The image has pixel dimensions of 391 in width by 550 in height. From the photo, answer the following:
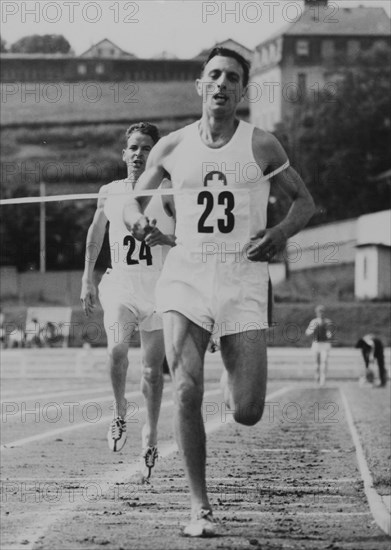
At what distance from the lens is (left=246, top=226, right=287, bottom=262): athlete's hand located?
8.24m

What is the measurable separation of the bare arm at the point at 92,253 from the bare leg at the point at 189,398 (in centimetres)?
181

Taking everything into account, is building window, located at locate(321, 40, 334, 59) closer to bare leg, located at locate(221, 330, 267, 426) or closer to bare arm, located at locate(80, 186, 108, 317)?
bare arm, located at locate(80, 186, 108, 317)

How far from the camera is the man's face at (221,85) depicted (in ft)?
27.7

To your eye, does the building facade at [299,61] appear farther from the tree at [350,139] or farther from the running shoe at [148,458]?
the running shoe at [148,458]

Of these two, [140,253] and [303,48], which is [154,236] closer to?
[140,253]

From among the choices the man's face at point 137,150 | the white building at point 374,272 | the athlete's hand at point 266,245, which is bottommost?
the athlete's hand at point 266,245

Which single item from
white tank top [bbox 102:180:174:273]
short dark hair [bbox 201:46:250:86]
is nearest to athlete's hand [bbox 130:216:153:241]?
short dark hair [bbox 201:46:250:86]

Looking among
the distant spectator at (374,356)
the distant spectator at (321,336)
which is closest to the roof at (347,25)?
the distant spectator at (374,356)

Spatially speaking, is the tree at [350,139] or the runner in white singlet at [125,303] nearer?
the runner in white singlet at [125,303]

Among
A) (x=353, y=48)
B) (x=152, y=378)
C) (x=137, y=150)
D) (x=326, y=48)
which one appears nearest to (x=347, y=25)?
(x=353, y=48)

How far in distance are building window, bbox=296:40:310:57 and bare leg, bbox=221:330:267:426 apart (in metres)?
113

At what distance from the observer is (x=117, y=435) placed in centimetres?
1034

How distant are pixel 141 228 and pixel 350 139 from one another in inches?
3452

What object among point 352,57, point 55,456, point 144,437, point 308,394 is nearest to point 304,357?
point 308,394
